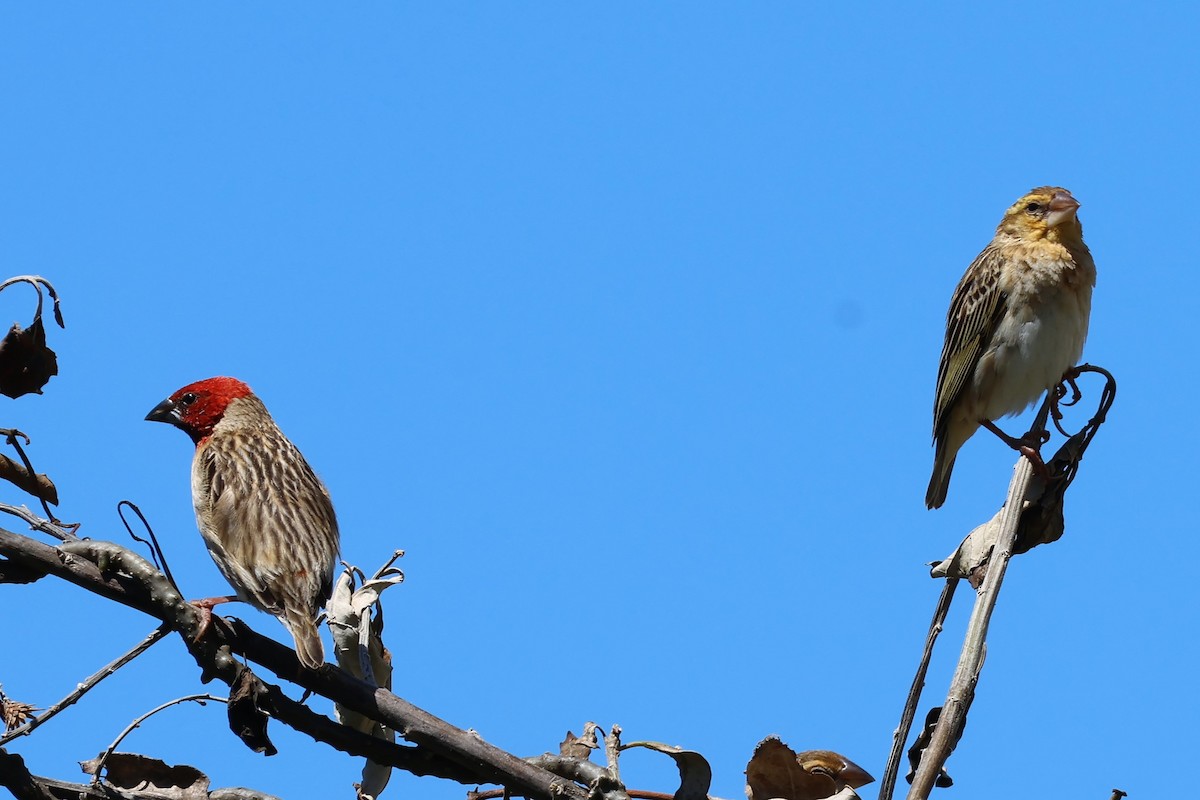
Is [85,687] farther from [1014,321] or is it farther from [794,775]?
[1014,321]

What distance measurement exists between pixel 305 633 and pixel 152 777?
3.92ft

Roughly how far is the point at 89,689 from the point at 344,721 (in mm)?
665

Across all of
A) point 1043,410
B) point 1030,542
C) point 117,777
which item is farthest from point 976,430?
point 117,777

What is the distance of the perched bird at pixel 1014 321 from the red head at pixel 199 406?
3.32 m

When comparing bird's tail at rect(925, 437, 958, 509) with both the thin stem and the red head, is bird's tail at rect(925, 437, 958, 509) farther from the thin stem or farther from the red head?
the thin stem

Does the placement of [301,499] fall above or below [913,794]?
above

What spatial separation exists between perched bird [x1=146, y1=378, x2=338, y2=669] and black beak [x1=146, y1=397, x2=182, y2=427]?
0.39m

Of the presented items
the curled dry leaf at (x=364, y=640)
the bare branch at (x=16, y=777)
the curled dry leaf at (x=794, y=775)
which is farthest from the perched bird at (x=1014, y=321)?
the bare branch at (x=16, y=777)

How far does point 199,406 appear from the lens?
5.63 meters

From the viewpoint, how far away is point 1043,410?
12.1ft

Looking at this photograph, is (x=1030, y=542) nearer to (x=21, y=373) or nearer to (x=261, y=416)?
(x=21, y=373)

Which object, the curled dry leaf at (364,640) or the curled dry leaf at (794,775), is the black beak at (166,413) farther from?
the curled dry leaf at (794,775)

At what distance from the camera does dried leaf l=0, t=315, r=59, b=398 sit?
279 cm

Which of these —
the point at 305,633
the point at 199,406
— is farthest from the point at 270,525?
the point at 199,406
